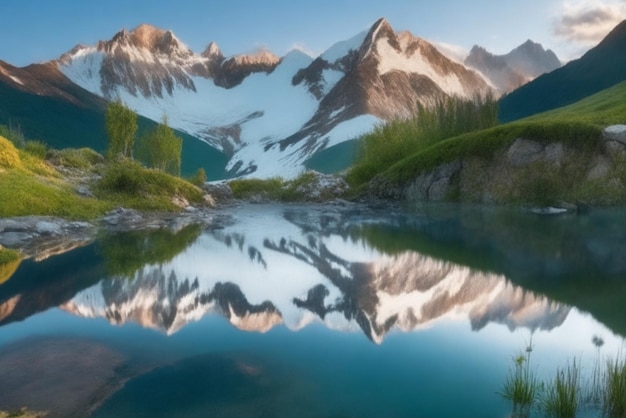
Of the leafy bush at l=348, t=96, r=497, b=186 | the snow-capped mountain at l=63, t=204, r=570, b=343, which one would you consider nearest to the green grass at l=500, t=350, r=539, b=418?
the snow-capped mountain at l=63, t=204, r=570, b=343

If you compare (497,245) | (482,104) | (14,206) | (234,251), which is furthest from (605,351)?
(482,104)

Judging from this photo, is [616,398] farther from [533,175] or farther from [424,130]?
[424,130]

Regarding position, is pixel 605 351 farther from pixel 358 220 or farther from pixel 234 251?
pixel 358 220

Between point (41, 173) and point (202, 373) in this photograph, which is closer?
point (202, 373)

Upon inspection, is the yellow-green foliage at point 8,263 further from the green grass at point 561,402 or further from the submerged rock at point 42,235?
the green grass at point 561,402

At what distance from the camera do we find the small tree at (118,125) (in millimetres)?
75750

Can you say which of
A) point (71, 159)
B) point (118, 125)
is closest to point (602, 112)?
point (118, 125)

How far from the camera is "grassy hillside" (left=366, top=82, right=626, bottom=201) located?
193 feet

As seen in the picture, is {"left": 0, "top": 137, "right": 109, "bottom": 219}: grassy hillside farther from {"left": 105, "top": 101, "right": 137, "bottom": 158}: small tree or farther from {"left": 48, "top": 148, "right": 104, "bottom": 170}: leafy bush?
{"left": 105, "top": 101, "right": 137, "bottom": 158}: small tree

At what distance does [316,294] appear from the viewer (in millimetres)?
19562

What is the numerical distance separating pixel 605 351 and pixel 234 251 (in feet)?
66.7

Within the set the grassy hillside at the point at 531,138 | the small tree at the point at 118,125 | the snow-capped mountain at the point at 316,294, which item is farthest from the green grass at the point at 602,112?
the small tree at the point at 118,125

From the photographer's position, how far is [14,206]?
35438 millimetres

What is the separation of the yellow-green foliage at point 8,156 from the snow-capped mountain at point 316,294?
83.2 feet
